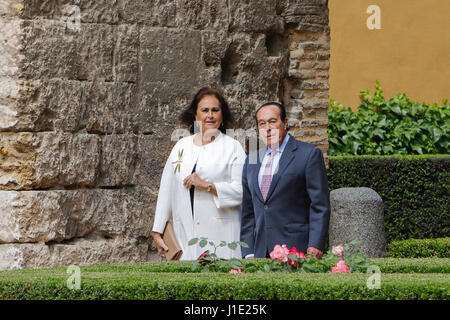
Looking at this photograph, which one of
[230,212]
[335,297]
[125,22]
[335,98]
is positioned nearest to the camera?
[335,297]

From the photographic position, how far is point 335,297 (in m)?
4.07

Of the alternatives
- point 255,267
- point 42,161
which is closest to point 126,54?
point 42,161

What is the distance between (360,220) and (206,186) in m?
2.45

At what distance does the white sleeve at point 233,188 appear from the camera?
20.9 ft

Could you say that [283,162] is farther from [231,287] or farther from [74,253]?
[231,287]

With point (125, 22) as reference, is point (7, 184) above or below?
below

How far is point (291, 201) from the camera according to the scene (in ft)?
20.0

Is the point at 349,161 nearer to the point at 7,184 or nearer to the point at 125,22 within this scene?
the point at 125,22

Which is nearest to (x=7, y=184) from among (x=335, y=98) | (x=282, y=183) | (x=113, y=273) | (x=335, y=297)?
(x=282, y=183)

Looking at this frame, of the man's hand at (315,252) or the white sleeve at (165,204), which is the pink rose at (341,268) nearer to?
the man's hand at (315,252)

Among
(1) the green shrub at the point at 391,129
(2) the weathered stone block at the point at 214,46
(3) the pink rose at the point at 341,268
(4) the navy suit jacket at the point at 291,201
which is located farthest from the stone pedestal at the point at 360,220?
(3) the pink rose at the point at 341,268

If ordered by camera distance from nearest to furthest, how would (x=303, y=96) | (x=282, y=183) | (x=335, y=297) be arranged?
(x=335, y=297) → (x=282, y=183) → (x=303, y=96)

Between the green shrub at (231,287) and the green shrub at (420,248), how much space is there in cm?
423

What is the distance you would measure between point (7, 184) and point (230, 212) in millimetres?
1626
